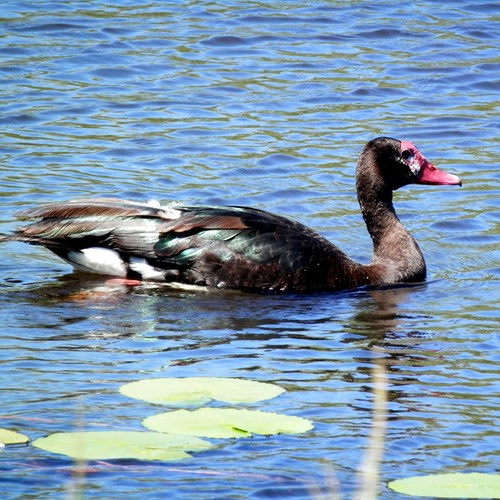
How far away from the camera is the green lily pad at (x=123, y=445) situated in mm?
6215

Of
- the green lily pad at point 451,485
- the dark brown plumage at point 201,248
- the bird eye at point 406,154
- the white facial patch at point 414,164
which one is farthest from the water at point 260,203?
the bird eye at point 406,154

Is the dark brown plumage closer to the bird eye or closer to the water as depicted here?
the water

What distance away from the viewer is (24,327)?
9.20 m

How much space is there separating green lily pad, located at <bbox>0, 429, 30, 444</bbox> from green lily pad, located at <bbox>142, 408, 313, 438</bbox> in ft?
1.89

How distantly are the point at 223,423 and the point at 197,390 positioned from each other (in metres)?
0.55

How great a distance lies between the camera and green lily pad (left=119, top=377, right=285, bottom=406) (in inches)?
278

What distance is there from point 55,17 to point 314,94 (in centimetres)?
438

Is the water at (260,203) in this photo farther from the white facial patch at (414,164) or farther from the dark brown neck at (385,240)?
the white facial patch at (414,164)

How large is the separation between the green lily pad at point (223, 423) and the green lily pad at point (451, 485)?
71 cm

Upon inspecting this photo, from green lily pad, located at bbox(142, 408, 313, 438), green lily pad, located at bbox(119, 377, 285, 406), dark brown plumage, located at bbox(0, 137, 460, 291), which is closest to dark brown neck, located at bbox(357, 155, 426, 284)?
dark brown plumage, located at bbox(0, 137, 460, 291)

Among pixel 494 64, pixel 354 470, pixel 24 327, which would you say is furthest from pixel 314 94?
pixel 354 470

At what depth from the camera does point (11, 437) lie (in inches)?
257

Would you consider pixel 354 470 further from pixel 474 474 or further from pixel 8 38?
pixel 8 38

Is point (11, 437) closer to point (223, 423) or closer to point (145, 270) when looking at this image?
point (223, 423)
